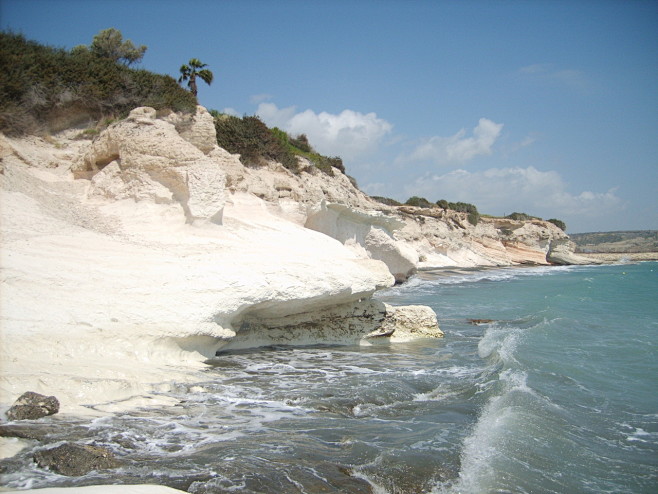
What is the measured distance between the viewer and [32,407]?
4332 mm

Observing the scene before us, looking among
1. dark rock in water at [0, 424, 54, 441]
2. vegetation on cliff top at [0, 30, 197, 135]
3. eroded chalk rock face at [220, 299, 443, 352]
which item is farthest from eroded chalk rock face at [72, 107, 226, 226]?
dark rock in water at [0, 424, 54, 441]

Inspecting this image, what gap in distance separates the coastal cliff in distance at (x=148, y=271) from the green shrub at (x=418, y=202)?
1384 inches

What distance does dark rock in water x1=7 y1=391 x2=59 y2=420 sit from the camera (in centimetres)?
425

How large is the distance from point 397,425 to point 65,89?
1375 cm

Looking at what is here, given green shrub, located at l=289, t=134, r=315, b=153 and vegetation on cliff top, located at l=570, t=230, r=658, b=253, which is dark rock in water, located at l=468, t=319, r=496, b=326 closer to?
green shrub, located at l=289, t=134, r=315, b=153

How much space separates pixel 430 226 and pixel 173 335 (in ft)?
113

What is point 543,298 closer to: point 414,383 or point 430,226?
point 414,383

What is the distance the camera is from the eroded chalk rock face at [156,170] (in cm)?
959

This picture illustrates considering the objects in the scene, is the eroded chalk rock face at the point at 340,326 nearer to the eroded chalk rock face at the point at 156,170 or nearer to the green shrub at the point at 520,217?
the eroded chalk rock face at the point at 156,170

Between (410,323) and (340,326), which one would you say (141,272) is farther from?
(410,323)

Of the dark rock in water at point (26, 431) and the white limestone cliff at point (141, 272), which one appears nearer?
the dark rock in water at point (26, 431)

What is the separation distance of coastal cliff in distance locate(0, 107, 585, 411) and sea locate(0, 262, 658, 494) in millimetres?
631

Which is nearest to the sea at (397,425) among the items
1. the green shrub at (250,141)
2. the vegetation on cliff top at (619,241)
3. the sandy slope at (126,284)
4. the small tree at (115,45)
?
the sandy slope at (126,284)

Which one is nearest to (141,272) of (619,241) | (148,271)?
(148,271)
